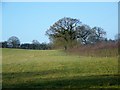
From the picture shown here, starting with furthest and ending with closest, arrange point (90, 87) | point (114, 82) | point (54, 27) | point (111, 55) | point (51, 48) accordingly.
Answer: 1. point (54, 27)
2. point (51, 48)
3. point (111, 55)
4. point (114, 82)
5. point (90, 87)

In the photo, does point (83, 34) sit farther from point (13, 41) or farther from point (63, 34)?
point (13, 41)

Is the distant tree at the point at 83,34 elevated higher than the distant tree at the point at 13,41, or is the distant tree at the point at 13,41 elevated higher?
the distant tree at the point at 83,34

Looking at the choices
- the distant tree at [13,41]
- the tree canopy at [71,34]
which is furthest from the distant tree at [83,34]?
the distant tree at [13,41]

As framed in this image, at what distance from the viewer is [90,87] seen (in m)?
6.74

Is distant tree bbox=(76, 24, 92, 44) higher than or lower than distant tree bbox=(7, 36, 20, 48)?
higher

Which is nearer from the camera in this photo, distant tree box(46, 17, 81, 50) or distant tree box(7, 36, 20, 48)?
distant tree box(7, 36, 20, 48)

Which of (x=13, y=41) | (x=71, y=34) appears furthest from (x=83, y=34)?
(x=13, y=41)

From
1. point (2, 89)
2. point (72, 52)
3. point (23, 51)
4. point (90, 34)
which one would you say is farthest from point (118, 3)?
point (90, 34)

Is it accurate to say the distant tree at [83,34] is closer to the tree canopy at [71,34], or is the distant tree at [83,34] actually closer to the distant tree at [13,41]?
the tree canopy at [71,34]

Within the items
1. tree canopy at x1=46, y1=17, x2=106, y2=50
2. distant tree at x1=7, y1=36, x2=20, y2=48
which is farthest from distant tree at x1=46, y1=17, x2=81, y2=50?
distant tree at x1=7, y1=36, x2=20, y2=48

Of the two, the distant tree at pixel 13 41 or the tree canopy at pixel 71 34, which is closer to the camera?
the distant tree at pixel 13 41

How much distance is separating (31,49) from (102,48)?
14187mm

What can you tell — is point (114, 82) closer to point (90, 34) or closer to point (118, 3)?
point (118, 3)

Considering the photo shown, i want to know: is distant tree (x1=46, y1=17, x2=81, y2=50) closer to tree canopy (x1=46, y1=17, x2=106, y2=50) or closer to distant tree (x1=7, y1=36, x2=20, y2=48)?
tree canopy (x1=46, y1=17, x2=106, y2=50)
